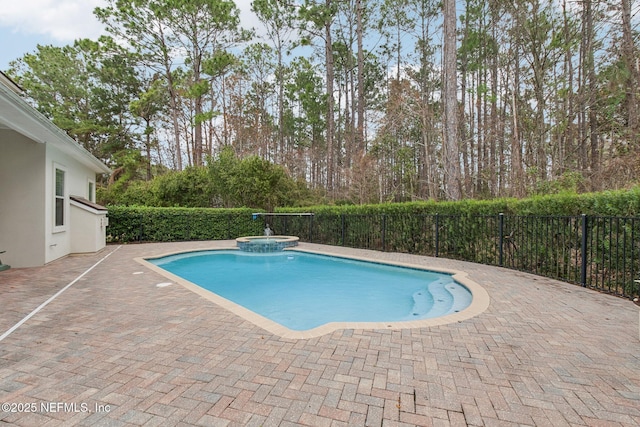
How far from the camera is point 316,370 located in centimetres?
233

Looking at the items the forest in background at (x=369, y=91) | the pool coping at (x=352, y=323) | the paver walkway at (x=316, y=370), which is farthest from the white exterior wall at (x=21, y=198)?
the forest in background at (x=369, y=91)

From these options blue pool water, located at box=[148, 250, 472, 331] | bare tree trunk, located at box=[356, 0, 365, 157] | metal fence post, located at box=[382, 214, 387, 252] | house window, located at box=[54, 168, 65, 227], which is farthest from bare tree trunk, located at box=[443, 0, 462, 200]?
house window, located at box=[54, 168, 65, 227]

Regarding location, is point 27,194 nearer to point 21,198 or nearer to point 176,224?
point 21,198

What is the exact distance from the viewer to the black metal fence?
454 cm

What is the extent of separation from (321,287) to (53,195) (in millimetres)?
6820

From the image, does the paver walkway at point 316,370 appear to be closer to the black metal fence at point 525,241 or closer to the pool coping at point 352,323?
the pool coping at point 352,323

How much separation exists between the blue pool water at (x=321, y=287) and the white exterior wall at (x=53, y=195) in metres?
2.27

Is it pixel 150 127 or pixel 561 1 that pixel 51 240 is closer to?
pixel 561 1

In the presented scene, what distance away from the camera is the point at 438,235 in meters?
8.59

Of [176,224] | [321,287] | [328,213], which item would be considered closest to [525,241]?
[321,287]

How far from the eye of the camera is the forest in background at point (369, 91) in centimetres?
1009

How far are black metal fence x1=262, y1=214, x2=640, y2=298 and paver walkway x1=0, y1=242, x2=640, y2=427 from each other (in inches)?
41.4

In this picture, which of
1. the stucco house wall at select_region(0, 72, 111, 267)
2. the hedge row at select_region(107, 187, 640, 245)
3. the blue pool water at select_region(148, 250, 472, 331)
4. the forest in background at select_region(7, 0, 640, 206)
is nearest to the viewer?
the blue pool water at select_region(148, 250, 472, 331)

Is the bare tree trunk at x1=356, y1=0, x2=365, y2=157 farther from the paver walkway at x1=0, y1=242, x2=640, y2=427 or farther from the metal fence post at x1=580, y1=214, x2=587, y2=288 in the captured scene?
the paver walkway at x1=0, y1=242, x2=640, y2=427
